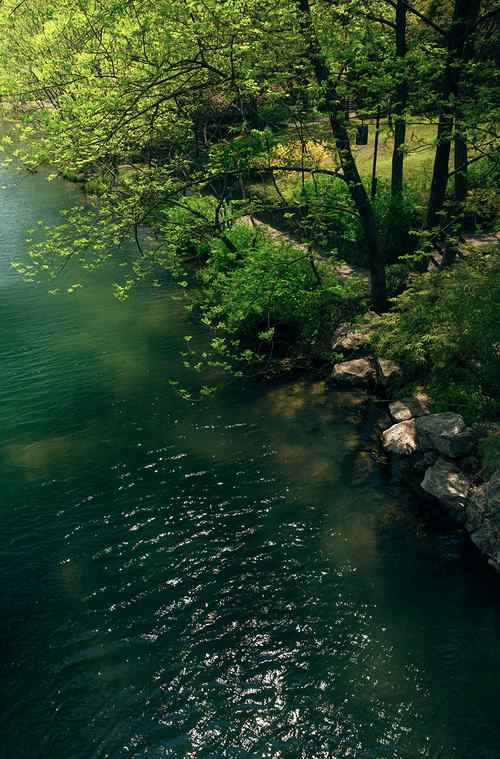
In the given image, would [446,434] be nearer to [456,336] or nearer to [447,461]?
[447,461]

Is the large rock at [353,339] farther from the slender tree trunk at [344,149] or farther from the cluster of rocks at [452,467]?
the cluster of rocks at [452,467]

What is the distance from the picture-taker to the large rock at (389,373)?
14.9 m

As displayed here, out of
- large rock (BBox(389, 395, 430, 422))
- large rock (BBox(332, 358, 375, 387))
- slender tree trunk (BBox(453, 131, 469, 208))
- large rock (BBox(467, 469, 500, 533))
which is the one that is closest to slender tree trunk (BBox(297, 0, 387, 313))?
large rock (BBox(332, 358, 375, 387))

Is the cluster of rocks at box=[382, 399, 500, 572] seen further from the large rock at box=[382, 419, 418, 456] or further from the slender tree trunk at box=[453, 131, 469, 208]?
the slender tree trunk at box=[453, 131, 469, 208]

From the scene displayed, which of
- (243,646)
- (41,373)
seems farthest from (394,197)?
(243,646)

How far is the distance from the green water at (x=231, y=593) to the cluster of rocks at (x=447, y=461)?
54cm

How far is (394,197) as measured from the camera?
2112 cm

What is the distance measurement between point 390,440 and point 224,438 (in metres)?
4.20

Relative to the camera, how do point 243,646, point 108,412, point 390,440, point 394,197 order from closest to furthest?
point 243,646 < point 390,440 < point 108,412 < point 394,197

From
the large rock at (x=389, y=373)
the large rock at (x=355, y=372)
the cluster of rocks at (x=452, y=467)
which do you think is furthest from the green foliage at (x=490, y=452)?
the large rock at (x=355, y=372)

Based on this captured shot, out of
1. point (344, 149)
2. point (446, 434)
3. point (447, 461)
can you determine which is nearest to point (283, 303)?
point (344, 149)

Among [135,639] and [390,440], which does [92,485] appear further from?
[390,440]

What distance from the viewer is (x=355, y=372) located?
52.4 feet

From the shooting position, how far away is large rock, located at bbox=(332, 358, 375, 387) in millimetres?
15852
